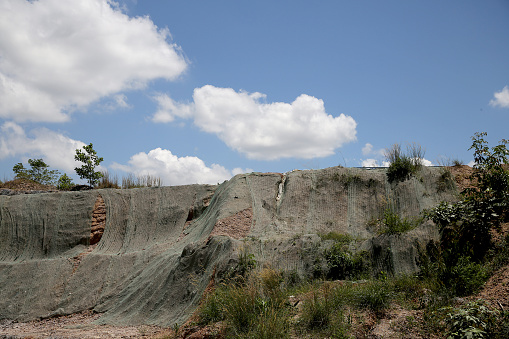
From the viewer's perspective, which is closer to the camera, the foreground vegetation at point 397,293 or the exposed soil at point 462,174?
the foreground vegetation at point 397,293

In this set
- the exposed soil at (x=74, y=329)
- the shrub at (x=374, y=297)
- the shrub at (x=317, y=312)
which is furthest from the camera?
the exposed soil at (x=74, y=329)

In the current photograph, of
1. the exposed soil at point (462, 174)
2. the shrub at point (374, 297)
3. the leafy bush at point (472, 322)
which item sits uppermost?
the exposed soil at point (462, 174)

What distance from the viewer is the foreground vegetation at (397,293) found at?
6.69m

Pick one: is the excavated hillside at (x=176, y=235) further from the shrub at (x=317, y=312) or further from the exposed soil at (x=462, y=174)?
the shrub at (x=317, y=312)

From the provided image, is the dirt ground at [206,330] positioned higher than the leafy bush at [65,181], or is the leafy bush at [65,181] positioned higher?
the leafy bush at [65,181]

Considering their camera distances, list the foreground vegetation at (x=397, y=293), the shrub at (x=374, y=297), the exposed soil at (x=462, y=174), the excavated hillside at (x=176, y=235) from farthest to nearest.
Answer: the exposed soil at (x=462, y=174), the excavated hillside at (x=176, y=235), the shrub at (x=374, y=297), the foreground vegetation at (x=397, y=293)

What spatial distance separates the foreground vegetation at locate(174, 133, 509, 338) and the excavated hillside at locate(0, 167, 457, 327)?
47cm

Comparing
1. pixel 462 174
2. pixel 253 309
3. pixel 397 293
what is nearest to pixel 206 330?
pixel 253 309

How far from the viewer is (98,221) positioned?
1571 cm

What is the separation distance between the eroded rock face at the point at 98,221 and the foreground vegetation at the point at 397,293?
7700 mm

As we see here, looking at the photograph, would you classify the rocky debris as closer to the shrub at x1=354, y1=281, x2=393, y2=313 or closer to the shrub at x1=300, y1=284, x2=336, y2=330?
the shrub at x1=300, y1=284, x2=336, y2=330

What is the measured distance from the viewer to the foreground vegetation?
263 inches

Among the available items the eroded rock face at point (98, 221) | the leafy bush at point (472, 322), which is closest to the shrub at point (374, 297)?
the leafy bush at point (472, 322)

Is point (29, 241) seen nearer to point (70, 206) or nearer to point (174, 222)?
point (70, 206)
